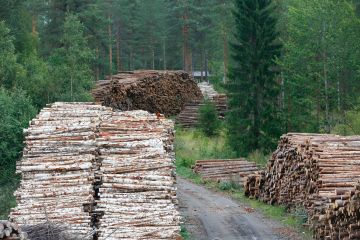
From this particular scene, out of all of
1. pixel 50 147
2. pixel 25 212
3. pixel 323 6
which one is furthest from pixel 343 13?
pixel 25 212

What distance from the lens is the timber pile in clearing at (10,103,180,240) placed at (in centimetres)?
1597

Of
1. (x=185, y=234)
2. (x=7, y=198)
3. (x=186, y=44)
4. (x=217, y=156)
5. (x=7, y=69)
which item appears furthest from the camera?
(x=186, y=44)

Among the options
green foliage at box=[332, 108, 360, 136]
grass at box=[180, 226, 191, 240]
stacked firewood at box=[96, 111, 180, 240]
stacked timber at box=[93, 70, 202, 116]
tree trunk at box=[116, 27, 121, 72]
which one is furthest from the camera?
tree trunk at box=[116, 27, 121, 72]

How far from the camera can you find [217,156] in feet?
116

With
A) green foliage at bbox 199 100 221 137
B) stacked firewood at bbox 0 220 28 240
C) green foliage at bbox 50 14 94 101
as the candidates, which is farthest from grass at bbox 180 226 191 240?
green foliage at bbox 199 100 221 137

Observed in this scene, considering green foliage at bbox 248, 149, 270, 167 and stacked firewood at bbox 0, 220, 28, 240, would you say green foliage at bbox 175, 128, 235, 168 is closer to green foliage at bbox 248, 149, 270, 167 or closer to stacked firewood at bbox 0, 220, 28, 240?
green foliage at bbox 248, 149, 270, 167

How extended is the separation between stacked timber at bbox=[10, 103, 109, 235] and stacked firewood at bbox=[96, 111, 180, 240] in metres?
0.40

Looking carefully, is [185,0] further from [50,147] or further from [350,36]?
[50,147]

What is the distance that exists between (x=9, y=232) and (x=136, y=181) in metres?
5.78

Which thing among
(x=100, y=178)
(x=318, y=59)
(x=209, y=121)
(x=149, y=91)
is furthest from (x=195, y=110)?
(x=100, y=178)

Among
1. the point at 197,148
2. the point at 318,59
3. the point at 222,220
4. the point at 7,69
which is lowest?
the point at 222,220

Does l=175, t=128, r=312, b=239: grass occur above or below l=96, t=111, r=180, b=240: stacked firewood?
below

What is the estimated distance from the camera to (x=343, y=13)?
38.0 meters

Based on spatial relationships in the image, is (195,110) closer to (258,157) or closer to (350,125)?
(258,157)
